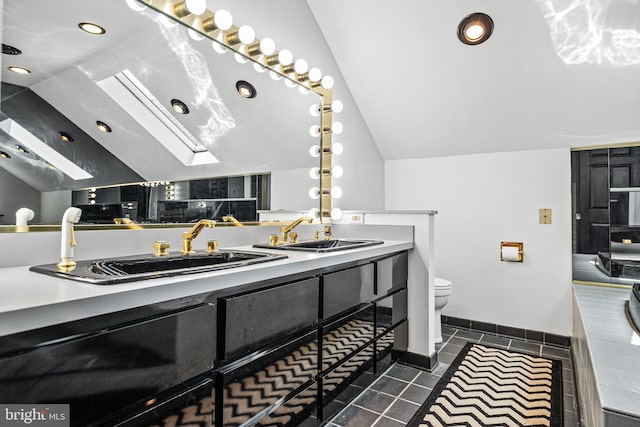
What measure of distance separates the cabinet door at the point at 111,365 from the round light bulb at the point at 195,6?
1.34m

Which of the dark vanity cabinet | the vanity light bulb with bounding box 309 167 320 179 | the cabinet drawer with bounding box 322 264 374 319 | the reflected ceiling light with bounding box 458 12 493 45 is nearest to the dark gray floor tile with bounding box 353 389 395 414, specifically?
the dark vanity cabinet

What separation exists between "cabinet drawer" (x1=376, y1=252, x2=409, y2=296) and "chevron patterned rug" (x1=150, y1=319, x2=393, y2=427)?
0.23 metres

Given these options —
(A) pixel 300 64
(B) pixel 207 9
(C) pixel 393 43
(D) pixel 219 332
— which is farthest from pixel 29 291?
(C) pixel 393 43

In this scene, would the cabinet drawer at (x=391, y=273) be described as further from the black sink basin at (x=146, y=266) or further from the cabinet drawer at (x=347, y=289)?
the black sink basin at (x=146, y=266)

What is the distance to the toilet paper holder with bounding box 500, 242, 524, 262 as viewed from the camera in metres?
2.85

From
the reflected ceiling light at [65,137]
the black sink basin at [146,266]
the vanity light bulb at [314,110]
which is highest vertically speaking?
the vanity light bulb at [314,110]

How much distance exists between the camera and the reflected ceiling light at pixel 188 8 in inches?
65.2

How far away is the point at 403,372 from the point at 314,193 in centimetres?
129

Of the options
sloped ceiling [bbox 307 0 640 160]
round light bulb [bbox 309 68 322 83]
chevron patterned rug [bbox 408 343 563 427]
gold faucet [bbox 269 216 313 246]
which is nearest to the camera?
chevron patterned rug [bbox 408 343 563 427]

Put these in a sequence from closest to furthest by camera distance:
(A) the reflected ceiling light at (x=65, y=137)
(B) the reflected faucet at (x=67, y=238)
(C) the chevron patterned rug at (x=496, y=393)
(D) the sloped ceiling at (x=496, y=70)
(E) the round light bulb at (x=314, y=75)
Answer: (B) the reflected faucet at (x=67, y=238) → (A) the reflected ceiling light at (x=65, y=137) → (C) the chevron patterned rug at (x=496, y=393) → (D) the sloped ceiling at (x=496, y=70) → (E) the round light bulb at (x=314, y=75)

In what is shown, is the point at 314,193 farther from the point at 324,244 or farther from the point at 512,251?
the point at 512,251

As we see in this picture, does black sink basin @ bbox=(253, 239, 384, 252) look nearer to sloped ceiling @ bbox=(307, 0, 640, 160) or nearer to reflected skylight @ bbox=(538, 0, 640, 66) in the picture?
sloped ceiling @ bbox=(307, 0, 640, 160)

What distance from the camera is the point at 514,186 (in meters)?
2.90

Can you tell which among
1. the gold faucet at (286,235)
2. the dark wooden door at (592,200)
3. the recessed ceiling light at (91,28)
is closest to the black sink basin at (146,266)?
the gold faucet at (286,235)
